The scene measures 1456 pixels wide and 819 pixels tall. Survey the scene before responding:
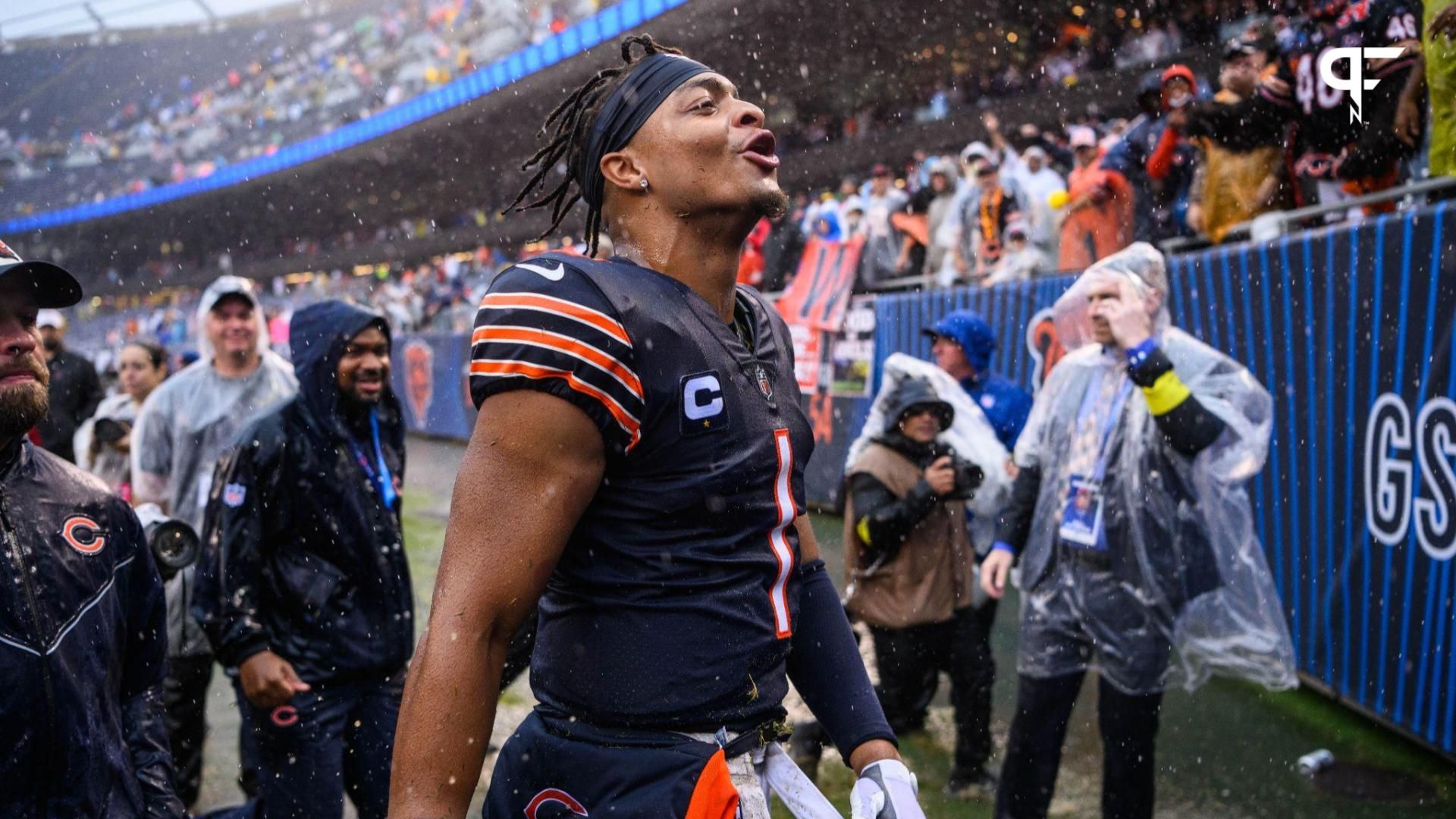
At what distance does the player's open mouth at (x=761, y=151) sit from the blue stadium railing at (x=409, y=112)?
16011 mm

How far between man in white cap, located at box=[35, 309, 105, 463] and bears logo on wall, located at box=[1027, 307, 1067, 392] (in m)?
5.56

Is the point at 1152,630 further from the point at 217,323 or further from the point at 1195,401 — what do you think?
the point at 217,323

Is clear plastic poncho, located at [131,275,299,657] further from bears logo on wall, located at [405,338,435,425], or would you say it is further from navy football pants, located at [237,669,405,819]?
bears logo on wall, located at [405,338,435,425]

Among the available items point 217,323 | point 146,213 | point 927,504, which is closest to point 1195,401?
point 927,504

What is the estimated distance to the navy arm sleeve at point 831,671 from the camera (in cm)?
221

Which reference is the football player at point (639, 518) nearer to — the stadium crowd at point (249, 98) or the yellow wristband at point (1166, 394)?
the yellow wristband at point (1166, 394)

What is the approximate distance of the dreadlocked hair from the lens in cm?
224

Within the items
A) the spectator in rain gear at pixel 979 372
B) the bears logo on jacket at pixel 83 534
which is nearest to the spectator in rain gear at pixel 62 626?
the bears logo on jacket at pixel 83 534

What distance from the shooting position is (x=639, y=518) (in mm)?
1870

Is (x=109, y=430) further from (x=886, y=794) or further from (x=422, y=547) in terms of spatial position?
(x=422, y=547)

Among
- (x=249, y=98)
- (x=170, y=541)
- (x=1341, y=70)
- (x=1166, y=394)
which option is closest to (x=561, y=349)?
(x=170, y=541)

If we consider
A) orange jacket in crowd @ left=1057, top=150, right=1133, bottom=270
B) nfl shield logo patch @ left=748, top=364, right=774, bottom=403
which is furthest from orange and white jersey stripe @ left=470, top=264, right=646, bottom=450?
orange jacket in crowd @ left=1057, top=150, right=1133, bottom=270

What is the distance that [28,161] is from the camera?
50625mm

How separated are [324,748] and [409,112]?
2525 cm
